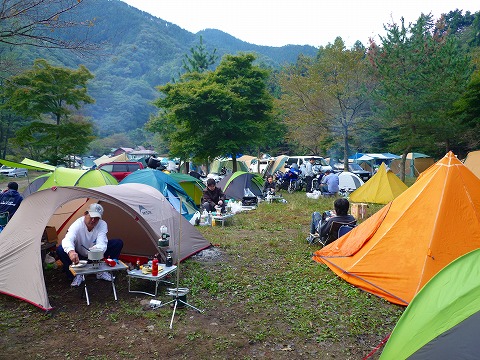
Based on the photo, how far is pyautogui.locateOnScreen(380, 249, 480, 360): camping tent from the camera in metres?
2.30

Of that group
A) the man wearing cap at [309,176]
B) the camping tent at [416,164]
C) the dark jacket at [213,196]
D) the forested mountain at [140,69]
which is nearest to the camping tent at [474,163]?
the man wearing cap at [309,176]

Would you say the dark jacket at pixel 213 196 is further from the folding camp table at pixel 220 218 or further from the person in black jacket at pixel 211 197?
the folding camp table at pixel 220 218

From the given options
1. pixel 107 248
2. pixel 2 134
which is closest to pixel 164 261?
pixel 107 248

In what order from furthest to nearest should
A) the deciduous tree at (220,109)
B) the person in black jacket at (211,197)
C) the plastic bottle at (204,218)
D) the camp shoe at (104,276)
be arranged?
the deciduous tree at (220,109), the person in black jacket at (211,197), the plastic bottle at (204,218), the camp shoe at (104,276)

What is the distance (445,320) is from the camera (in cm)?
251

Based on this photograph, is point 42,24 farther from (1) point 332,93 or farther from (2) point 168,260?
(1) point 332,93

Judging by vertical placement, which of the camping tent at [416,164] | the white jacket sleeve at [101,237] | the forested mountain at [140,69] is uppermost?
the forested mountain at [140,69]

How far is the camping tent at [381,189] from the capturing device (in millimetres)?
13070

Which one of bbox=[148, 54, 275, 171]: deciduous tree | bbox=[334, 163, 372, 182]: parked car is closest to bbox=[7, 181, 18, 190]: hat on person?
bbox=[148, 54, 275, 171]: deciduous tree

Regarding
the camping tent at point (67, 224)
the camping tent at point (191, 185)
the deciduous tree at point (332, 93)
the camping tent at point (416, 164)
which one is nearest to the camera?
the camping tent at point (67, 224)

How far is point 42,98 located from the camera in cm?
1664

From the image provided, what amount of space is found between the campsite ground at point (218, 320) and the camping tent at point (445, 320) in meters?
0.90

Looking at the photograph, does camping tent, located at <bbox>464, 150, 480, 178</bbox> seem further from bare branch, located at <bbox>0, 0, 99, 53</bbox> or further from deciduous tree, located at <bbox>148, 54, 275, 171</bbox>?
bare branch, located at <bbox>0, 0, 99, 53</bbox>

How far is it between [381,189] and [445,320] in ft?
37.0
